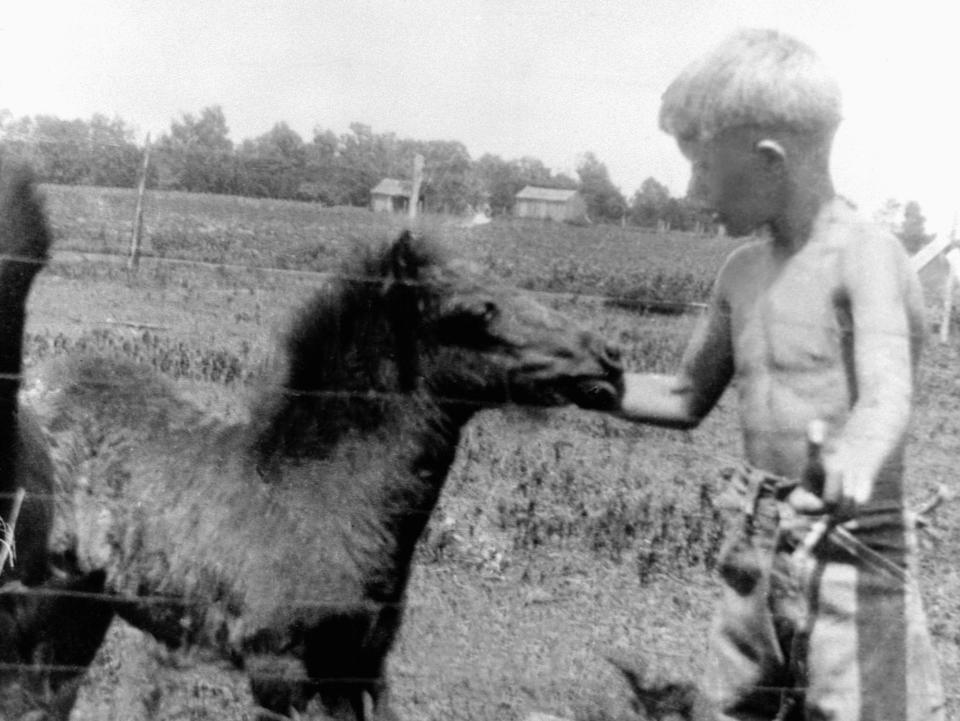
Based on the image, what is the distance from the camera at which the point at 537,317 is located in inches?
119

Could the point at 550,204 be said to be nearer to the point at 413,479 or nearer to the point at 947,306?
the point at 413,479

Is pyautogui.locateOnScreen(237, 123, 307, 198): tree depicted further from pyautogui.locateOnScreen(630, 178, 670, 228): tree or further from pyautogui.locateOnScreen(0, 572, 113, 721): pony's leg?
pyautogui.locateOnScreen(0, 572, 113, 721): pony's leg

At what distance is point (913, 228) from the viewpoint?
307 cm

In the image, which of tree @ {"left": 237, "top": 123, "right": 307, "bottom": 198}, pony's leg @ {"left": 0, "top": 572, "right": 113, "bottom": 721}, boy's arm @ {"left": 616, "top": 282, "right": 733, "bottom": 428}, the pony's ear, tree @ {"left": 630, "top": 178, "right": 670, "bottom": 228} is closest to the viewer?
boy's arm @ {"left": 616, "top": 282, "right": 733, "bottom": 428}

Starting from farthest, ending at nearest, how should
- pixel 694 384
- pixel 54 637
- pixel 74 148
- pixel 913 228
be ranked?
pixel 54 637 < pixel 913 228 < pixel 74 148 < pixel 694 384

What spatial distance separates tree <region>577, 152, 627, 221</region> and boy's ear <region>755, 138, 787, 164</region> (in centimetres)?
49

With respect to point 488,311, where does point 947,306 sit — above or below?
above

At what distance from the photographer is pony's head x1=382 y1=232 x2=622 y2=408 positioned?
2.95 m

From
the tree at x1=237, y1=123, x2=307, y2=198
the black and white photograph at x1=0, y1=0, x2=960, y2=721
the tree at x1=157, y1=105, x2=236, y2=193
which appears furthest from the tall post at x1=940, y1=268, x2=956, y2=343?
the tree at x1=157, y1=105, x2=236, y2=193

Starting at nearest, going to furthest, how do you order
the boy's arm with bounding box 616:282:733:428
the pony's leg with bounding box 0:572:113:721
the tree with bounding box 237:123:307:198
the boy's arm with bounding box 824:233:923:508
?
the boy's arm with bounding box 824:233:923:508 → the boy's arm with bounding box 616:282:733:428 → the tree with bounding box 237:123:307:198 → the pony's leg with bounding box 0:572:113:721

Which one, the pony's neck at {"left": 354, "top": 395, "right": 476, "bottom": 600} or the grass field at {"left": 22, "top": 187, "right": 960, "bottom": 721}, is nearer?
the pony's neck at {"left": 354, "top": 395, "right": 476, "bottom": 600}

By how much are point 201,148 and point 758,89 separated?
135cm

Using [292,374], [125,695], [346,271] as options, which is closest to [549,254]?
[346,271]

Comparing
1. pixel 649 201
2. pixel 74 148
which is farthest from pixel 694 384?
pixel 74 148
